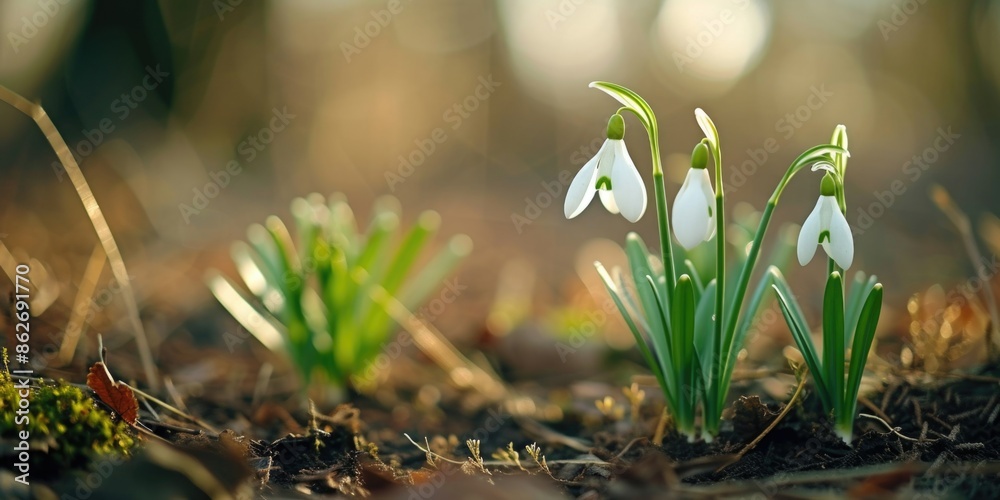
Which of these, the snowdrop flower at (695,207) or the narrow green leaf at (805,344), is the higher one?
the snowdrop flower at (695,207)

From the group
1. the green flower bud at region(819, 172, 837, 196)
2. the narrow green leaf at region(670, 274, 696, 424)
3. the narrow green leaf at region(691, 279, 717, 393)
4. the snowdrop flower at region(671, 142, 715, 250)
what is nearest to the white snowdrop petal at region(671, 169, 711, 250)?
the snowdrop flower at region(671, 142, 715, 250)

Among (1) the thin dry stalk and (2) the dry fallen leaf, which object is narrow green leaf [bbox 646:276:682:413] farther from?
(1) the thin dry stalk

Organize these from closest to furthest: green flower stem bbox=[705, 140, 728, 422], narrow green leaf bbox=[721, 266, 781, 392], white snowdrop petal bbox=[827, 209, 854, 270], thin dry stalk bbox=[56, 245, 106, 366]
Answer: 1. white snowdrop petal bbox=[827, 209, 854, 270]
2. green flower stem bbox=[705, 140, 728, 422]
3. narrow green leaf bbox=[721, 266, 781, 392]
4. thin dry stalk bbox=[56, 245, 106, 366]

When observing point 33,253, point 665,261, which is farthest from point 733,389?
point 33,253

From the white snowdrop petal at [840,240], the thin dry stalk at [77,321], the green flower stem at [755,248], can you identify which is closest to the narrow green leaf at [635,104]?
the green flower stem at [755,248]

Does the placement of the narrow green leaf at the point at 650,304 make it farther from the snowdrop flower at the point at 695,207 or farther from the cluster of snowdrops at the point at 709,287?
the snowdrop flower at the point at 695,207

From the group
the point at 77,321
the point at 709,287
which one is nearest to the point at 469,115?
the point at 77,321
